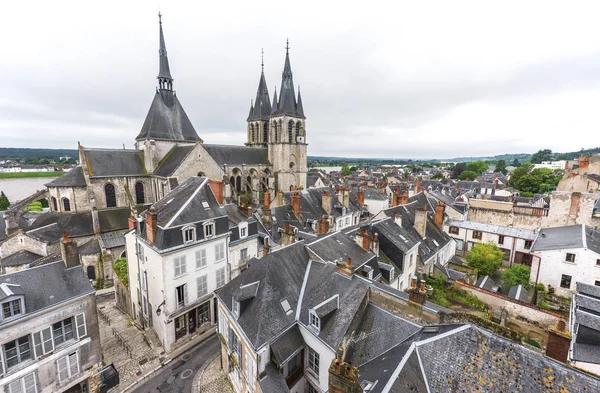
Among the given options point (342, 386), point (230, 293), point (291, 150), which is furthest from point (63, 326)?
point (291, 150)

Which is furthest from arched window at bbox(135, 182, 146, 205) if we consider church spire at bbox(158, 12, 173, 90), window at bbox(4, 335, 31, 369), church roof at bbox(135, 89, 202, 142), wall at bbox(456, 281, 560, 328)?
wall at bbox(456, 281, 560, 328)

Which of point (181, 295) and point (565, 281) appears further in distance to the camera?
point (565, 281)

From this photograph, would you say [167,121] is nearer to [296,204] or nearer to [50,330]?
[296,204]

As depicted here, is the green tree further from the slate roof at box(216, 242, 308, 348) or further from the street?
the street

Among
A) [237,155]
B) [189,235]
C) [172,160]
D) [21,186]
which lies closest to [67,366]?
[189,235]

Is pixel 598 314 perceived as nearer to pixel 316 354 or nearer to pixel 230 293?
pixel 316 354

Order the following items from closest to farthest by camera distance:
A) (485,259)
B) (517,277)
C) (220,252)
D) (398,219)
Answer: (220,252) < (517,277) < (485,259) < (398,219)
